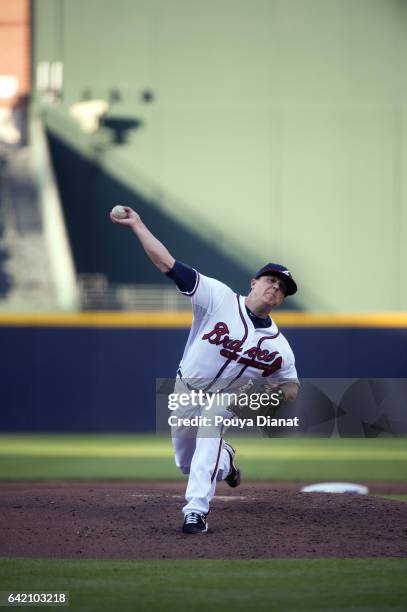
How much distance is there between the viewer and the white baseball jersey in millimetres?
5102

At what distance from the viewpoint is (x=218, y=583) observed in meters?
4.01

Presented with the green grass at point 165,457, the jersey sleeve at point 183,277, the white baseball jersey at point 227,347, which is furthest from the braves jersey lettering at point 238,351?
the green grass at point 165,457

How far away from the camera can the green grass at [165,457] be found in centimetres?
984

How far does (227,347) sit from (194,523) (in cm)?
85

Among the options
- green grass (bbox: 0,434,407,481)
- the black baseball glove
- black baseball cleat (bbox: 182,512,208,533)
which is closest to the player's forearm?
the black baseball glove

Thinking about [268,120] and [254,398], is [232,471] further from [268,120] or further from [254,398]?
[268,120]

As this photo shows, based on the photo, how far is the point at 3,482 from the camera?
354 inches

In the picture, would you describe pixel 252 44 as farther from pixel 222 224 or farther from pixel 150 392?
pixel 150 392

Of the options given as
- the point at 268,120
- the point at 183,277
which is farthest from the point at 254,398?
the point at 268,120

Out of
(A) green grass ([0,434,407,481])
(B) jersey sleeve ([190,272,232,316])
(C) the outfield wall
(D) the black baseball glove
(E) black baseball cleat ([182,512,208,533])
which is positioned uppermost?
(B) jersey sleeve ([190,272,232,316])

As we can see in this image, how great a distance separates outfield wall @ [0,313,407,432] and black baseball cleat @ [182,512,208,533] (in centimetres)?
861

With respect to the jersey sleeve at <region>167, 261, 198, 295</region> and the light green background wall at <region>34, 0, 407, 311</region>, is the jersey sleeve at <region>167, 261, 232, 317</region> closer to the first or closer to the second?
the jersey sleeve at <region>167, 261, 198, 295</region>

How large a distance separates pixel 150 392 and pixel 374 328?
10.1ft

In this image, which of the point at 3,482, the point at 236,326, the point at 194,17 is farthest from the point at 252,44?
the point at 236,326
